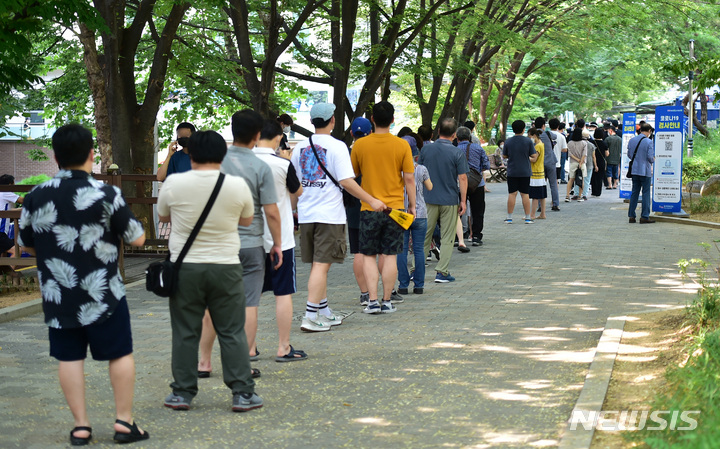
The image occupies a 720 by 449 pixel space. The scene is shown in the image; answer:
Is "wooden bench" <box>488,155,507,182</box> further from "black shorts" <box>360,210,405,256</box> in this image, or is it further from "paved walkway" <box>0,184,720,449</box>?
"black shorts" <box>360,210,405,256</box>

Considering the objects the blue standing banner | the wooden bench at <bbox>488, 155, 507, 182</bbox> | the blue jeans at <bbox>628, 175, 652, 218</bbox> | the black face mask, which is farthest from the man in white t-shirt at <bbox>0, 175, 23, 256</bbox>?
the wooden bench at <bbox>488, 155, 507, 182</bbox>

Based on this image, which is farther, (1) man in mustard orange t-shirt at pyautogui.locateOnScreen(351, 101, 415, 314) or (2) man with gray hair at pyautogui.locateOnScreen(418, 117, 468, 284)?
(2) man with gray hair at pyautogui.locateOnScreen(418, 117, 468, 284)

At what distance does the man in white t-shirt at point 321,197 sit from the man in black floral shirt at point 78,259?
2.90m

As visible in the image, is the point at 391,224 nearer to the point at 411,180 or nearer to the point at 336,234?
the point at 411,180

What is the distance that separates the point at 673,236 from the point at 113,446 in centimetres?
1204

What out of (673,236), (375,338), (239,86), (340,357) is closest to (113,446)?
(340,357)

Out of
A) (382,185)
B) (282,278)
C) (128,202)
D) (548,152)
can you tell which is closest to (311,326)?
(282,278)

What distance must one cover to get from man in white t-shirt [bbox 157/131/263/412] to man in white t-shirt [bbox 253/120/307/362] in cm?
103

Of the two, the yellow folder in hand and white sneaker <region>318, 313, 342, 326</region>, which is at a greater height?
the yellow folder in hand

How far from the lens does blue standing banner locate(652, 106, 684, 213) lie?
17016 millimetres

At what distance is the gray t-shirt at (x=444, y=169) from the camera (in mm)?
10508

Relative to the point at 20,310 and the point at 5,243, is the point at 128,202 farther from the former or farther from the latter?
the point at 20,310

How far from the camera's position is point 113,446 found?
4871 millimetres

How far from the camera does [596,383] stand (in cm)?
574
